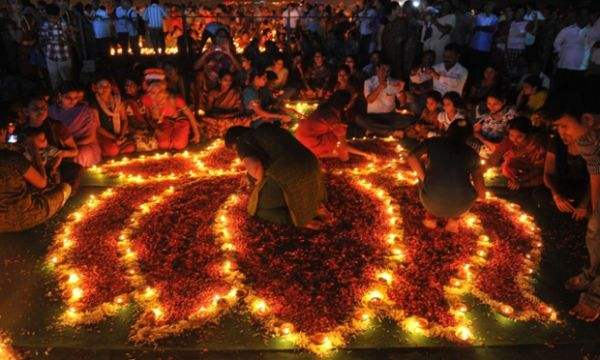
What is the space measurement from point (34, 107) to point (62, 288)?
2324 mm

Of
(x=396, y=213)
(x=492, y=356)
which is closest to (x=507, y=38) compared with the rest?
(x=396, y=213)

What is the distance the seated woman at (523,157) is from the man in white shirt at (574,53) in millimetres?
4076

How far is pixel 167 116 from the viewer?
281 inches

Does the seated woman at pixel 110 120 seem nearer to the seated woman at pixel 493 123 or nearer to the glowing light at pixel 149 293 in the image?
the glowing light at pixel 149 293

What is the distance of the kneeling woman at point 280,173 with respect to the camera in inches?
174

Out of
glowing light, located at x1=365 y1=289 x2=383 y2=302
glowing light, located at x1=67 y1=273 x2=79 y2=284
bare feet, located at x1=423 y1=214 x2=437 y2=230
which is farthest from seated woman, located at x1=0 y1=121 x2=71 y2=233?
bare feet, located at x1=423 y1=214 x2=437 y2=230

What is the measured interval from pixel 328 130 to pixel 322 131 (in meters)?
0.08

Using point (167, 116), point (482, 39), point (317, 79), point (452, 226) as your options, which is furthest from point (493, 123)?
point (482, 39)

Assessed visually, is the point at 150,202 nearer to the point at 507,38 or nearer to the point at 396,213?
the point at 396,213

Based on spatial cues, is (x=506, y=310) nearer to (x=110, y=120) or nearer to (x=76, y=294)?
(x=76, y=294)

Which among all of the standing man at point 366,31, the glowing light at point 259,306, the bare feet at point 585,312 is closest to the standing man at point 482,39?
the standing man at point 366,31

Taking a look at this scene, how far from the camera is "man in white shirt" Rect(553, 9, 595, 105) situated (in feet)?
29.5

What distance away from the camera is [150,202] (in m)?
5.32

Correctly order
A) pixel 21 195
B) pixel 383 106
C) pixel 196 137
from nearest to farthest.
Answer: pixel 21 195 → pixel 196 137 → pixel 383 106
